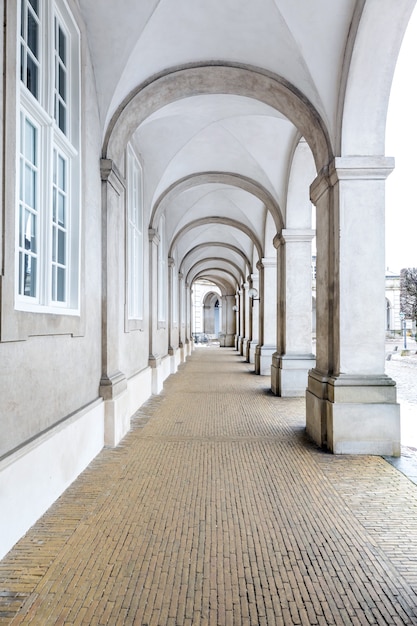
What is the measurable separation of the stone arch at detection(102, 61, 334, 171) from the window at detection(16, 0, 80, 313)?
1336mm

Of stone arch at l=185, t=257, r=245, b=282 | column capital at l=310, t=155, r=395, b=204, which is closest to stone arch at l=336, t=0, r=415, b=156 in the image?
column capital at l=310, t=155, r=395, b=204

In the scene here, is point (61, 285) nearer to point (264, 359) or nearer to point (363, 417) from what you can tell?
point (363, 417)

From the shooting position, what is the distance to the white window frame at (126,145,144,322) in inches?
363

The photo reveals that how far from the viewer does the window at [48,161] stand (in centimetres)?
416


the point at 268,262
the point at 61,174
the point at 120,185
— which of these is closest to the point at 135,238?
the point at 120,185

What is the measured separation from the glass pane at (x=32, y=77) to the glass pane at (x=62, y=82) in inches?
29.6

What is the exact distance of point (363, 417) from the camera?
605 centimetres

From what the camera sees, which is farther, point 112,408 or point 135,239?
point 135,239

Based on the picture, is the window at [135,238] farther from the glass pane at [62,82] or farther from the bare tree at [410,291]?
the bare tree at [410,291]

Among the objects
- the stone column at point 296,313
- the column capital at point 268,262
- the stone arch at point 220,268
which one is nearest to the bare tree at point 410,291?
the stone arch at point 220,268

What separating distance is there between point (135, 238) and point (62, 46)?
4.74 m

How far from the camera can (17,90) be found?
3.76 metres

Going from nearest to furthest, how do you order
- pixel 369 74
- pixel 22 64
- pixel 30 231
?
1. pixel 22 64
2. pixel 30 231
3. pixel 369 74

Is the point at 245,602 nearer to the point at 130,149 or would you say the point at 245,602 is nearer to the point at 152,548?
the point at 152,548
